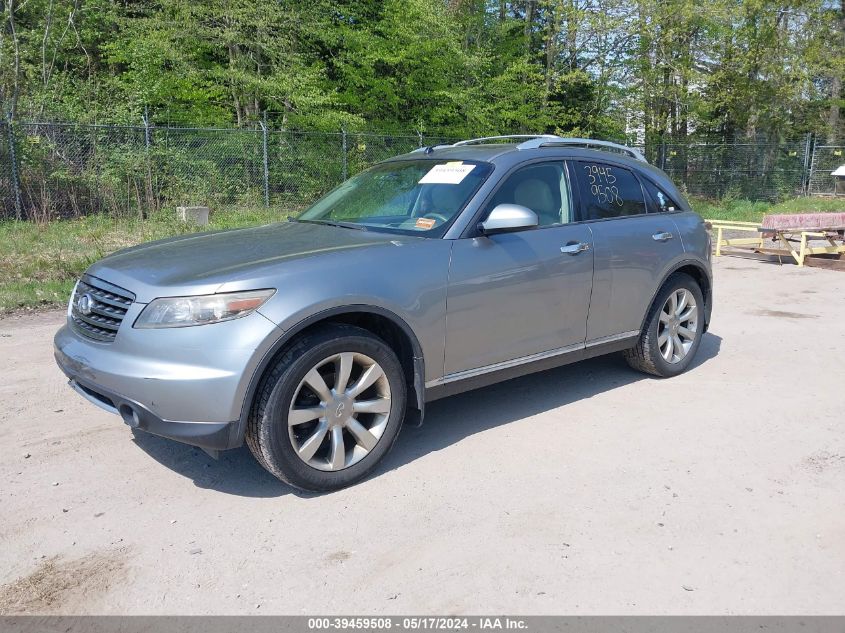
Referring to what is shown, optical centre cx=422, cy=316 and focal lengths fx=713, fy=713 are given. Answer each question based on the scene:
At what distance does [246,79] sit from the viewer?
17734 millimetres

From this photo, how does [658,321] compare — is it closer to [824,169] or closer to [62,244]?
[62,244]

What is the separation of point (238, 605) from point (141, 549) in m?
0.66

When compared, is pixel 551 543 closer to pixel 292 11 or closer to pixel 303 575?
pixel 303 575

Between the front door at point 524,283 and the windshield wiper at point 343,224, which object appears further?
the windshield wiper at point 343,224

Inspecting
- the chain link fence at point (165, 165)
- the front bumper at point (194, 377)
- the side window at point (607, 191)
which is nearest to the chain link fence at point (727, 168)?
the chain link fence at point (165, 165)

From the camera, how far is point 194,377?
3236mm

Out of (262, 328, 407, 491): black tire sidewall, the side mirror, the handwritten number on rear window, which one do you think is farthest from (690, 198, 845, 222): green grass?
(262, 328, 407, 491): black tire sidewall

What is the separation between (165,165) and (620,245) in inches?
504

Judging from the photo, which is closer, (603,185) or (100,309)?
(100,309)

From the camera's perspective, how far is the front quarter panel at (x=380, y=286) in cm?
342

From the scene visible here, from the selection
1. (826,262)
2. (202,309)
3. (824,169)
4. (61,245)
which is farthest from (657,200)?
(824,169)

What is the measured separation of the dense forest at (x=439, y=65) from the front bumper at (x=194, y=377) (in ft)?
45.4

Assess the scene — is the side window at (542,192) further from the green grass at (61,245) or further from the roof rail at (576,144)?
the green grass at (61,245)

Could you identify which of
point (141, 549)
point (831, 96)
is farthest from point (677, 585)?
→ point (831, 96)
